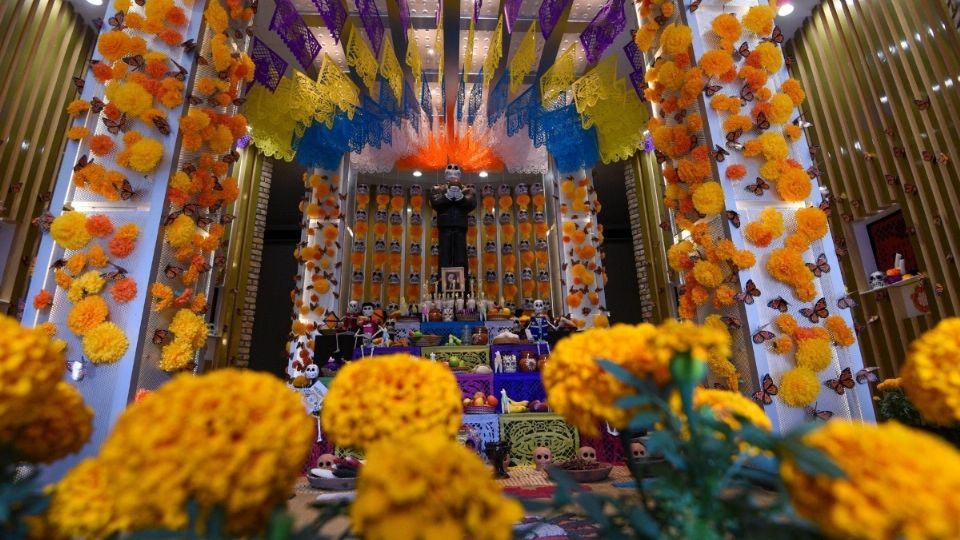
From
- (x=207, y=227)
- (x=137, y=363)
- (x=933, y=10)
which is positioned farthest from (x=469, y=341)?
(x=933, y=10)

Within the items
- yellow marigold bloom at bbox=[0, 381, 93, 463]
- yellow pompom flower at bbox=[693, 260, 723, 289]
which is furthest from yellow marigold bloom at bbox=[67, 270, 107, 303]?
yellow pompom flower at bbox=[693, 260, 723, 289]

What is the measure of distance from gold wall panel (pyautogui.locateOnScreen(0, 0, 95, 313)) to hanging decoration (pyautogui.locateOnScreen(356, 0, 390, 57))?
11.6 ft

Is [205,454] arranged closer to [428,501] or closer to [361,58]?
[428,501]

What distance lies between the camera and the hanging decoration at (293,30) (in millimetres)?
4902

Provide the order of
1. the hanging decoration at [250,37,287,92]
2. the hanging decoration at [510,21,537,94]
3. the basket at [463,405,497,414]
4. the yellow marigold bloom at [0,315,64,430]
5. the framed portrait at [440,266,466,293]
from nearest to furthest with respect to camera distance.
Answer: the yellow marigold bloom at [0,315,64,430]
the basket at [463,405,497,414]
the hanging decoration at [510,21,537,94]
the hanging decoration at [250,37,287,92]
the framed portrait at [440,266,466,293]

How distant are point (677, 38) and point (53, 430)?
343 centimetres

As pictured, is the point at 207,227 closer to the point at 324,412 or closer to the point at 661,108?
the point at 324,412

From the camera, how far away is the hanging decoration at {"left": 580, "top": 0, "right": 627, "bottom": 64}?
5.12 meters

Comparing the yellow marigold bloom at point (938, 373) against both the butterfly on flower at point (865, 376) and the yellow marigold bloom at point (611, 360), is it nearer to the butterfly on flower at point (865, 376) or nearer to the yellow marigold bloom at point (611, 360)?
the yellow marigold bloom at point (611, 360)

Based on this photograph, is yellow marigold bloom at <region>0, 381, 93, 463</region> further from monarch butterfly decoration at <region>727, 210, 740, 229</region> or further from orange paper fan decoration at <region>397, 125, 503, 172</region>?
orange paper fan decoration at <region>397, 125, 503, 172</region>

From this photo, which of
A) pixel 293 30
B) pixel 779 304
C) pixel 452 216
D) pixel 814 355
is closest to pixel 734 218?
pixel 779 304

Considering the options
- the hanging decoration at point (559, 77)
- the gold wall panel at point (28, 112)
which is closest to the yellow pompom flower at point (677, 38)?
the hanging decoration at point (559, 77)

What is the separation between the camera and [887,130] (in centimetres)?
497

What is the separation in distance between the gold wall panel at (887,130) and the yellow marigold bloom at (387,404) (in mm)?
5646
